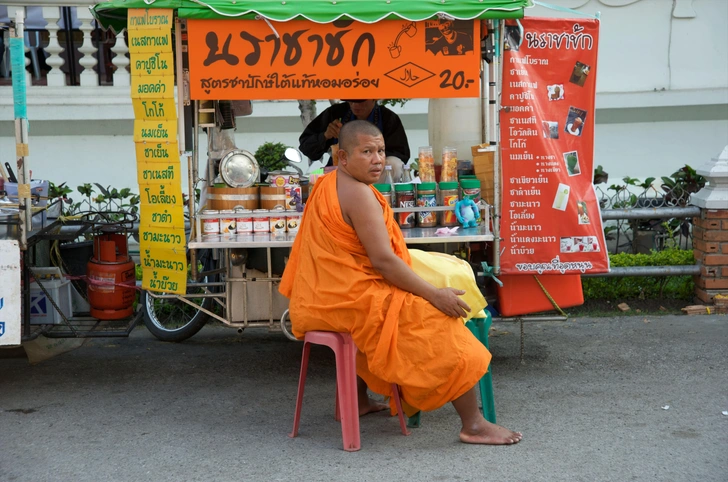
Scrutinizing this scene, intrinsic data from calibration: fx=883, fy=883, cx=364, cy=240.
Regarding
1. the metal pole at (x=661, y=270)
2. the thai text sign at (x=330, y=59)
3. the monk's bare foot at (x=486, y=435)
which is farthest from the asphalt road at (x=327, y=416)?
the thai text sign at (x=330, y=59)

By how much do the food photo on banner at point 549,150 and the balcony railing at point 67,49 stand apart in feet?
15.3

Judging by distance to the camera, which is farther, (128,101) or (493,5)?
(128,101)

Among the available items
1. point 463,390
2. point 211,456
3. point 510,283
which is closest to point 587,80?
point 510,283

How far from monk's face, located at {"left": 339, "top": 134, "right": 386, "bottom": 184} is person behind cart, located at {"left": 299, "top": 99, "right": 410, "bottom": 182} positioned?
162 cm

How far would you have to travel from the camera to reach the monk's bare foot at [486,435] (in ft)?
13.1

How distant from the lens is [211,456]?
12.9 feet

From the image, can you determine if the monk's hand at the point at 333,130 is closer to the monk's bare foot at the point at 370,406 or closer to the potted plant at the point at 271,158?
the potted plant at the point at 271,158

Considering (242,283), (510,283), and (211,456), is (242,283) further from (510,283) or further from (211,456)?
(510,283)

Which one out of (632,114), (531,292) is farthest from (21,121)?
(632,114)


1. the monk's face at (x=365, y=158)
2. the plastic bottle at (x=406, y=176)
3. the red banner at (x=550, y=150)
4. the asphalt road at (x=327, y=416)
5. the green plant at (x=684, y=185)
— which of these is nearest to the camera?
the asphalt road at (x=327, y=416)

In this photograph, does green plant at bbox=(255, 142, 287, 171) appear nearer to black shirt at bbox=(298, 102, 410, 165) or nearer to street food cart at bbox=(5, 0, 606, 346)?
black shirt at bbox=(298, 102, 410, 165)

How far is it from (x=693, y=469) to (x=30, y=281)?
3.51 m

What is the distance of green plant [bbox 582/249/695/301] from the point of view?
6.66 m

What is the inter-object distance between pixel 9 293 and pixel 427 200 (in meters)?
2.22
